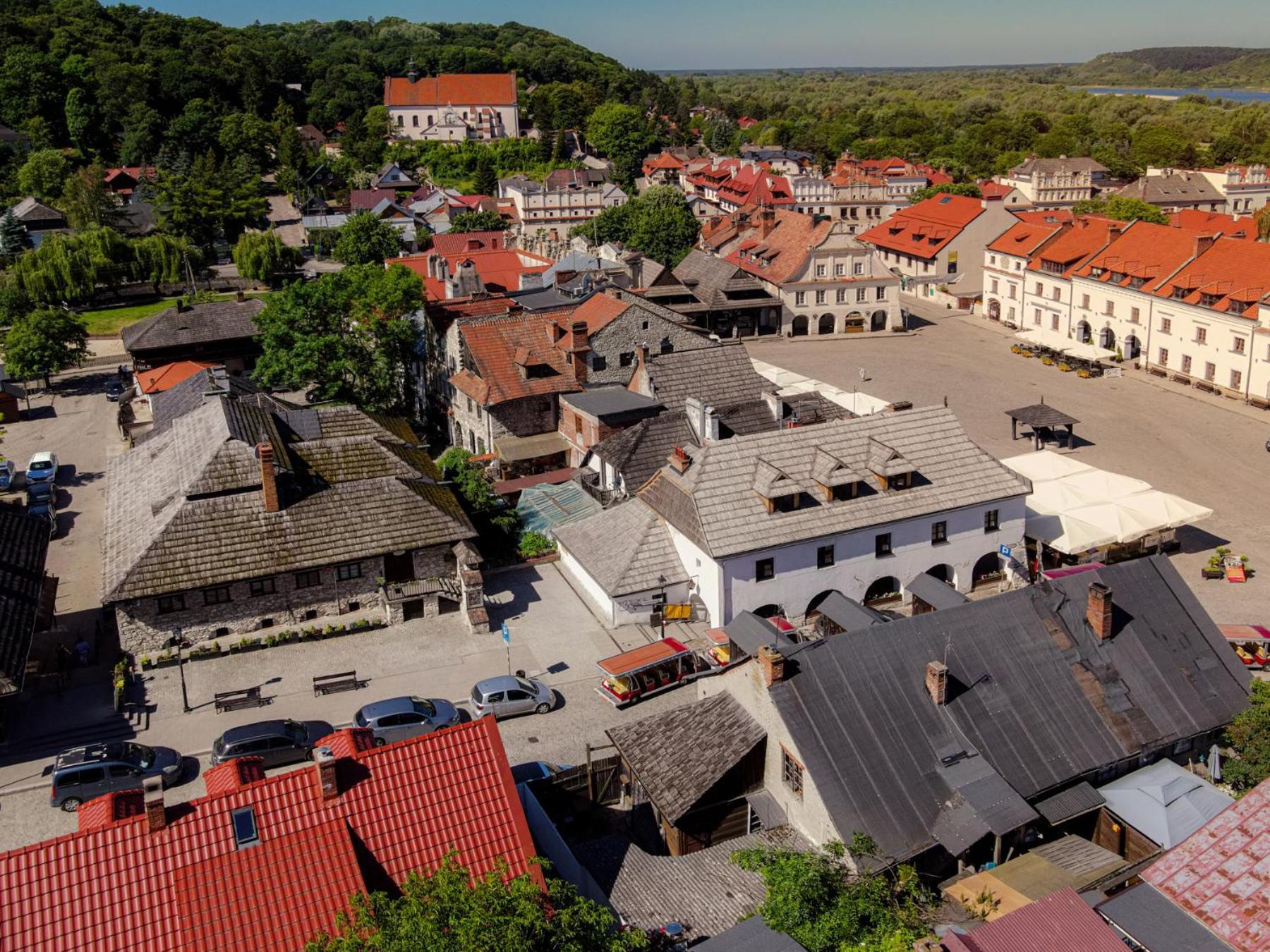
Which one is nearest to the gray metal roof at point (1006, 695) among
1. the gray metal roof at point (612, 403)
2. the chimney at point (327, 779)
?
the chimney at point (327, 779)

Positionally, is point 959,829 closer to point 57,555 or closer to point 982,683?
point 982,683

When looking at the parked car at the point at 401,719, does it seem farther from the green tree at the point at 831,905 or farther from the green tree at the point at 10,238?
the green tree at the point at 10,238

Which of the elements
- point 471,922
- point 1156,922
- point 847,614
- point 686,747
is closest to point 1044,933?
point 1156,922

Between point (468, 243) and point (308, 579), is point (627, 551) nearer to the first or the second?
point (308, 579)

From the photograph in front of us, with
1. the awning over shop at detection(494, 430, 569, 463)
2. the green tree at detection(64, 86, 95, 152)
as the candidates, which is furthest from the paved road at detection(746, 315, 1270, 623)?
the green tree at detection(64, 86, 95, 152)

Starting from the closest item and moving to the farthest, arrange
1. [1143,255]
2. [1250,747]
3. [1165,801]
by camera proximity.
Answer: [1165,801]
[1250,747]
[1143,255]

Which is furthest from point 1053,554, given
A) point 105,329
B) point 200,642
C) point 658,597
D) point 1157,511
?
point 105,329

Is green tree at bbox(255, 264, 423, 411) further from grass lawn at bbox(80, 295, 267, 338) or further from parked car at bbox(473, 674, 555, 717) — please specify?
grass lawn at bbox(80, 295, 267, 338)
